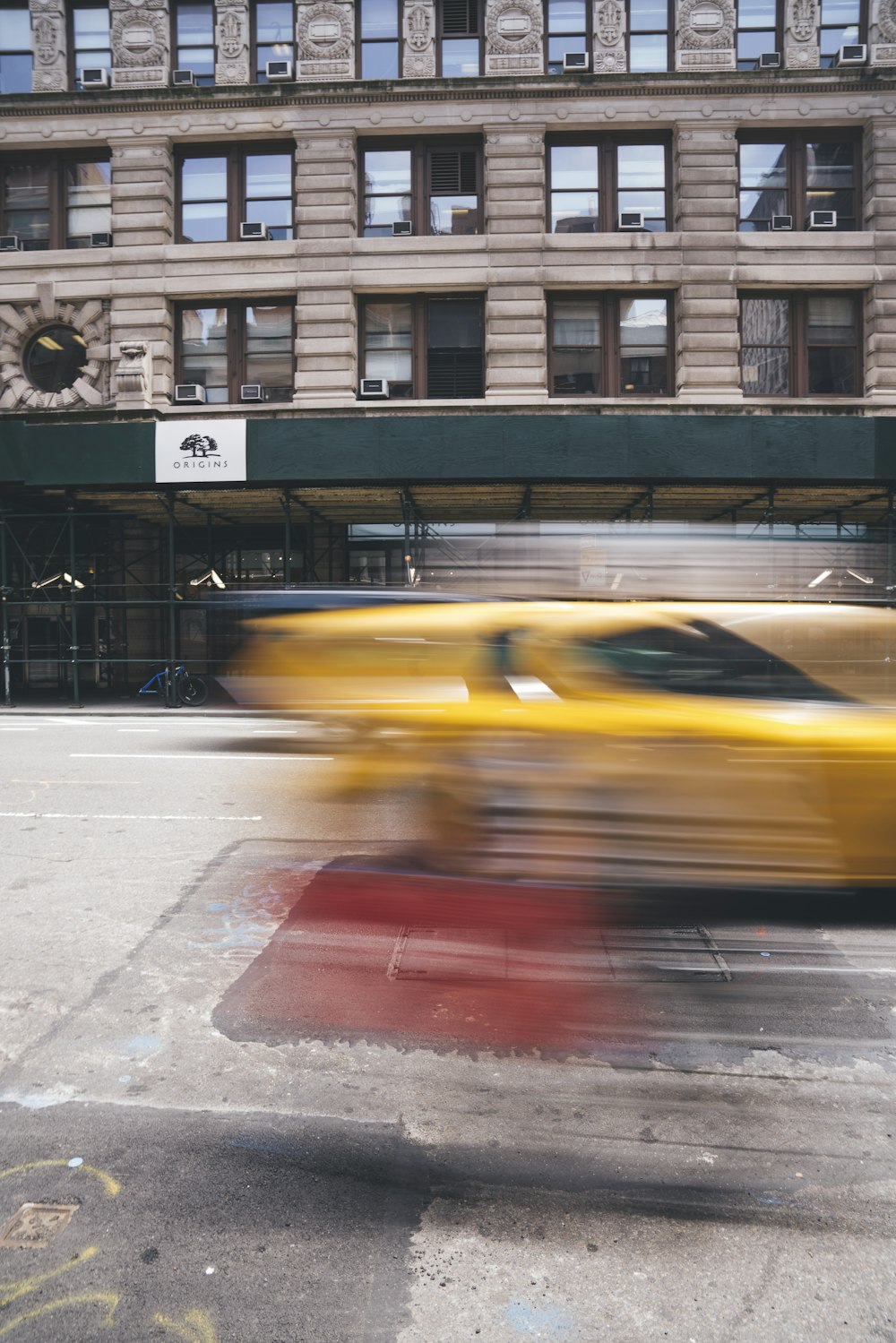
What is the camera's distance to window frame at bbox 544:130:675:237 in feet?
62.4

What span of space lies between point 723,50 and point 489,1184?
888 inches

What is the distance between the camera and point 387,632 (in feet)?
18.1

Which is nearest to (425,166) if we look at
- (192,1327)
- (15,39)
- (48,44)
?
(48,44)

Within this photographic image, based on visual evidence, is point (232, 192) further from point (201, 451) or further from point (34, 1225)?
point (34, 1225)

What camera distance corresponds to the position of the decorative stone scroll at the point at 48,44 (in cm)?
1944

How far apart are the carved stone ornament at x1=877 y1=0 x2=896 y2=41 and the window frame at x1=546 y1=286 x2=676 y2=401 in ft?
22.9

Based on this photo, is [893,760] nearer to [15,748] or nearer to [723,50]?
[15,748]

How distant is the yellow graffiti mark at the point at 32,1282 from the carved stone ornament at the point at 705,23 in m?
22.9

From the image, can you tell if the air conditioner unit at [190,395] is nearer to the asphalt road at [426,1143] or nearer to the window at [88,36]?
the window at [88,36]

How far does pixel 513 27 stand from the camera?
1859cm

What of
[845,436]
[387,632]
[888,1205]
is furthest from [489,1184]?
[845,436]

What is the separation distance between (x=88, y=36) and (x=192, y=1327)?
25.2 m

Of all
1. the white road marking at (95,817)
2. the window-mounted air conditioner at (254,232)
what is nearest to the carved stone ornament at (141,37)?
the window-mounted air conditioner at (254,232)

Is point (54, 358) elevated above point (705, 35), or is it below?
below
